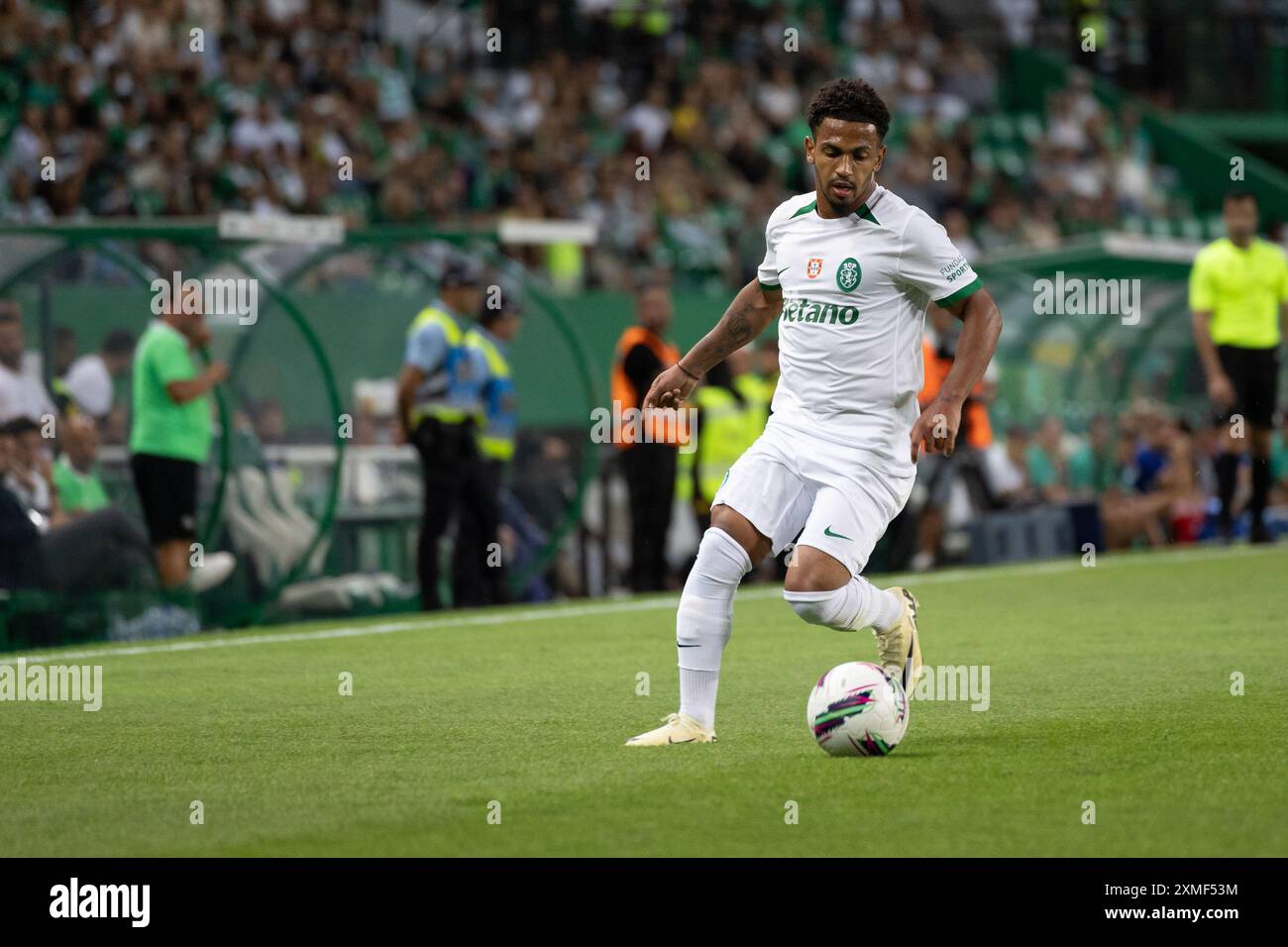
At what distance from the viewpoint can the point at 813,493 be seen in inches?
301

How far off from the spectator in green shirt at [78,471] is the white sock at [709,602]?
5.80 m

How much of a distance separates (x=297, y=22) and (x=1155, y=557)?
34.8ft

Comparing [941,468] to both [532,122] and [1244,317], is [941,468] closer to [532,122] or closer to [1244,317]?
[1244,317]

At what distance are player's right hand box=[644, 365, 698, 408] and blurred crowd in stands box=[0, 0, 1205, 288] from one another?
1080 cm

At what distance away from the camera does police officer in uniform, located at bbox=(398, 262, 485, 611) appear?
46.0 ft

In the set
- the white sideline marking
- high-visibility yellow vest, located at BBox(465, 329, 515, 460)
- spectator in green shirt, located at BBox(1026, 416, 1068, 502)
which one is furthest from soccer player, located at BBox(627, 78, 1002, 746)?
spectator in green shirt, located at BBox(1026, 416, 1068, 502)

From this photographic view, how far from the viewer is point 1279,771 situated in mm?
6785

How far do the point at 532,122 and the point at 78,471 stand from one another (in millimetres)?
11500

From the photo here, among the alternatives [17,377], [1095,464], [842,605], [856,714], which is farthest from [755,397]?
[856,714]

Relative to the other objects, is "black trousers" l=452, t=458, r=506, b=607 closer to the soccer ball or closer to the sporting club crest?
the sporting club crest

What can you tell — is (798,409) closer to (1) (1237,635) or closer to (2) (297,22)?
(1) (1237,635)

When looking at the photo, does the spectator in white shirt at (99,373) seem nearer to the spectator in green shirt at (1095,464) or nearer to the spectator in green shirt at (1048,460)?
the spectator in green shirt at (1048,460)
